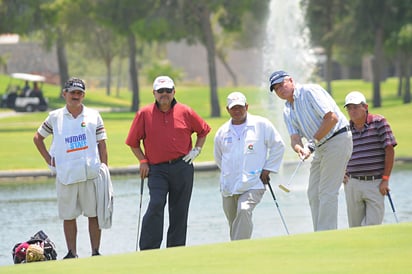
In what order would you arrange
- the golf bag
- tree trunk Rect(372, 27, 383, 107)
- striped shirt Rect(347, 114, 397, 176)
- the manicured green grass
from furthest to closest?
tree trunk Rect(372, 27, 383, 107)
the manicured green grass
striped shirt Rect(347, 114, 397, 176)
the golf bag

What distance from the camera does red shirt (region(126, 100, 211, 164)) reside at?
13.0 m

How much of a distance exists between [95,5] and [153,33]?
275 inches

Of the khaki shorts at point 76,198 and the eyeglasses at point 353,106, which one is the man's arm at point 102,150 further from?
the eyeglasses at point 353,106

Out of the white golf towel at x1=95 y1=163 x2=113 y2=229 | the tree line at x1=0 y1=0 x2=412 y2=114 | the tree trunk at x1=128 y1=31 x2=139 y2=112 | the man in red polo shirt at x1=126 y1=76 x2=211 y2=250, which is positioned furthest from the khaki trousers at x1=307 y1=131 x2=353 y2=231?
the tree trunk at x1=128 y1=31 x2=139 y2=112

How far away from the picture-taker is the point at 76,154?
12820mm

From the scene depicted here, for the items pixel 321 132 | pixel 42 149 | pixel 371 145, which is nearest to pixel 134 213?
pixel 42 149

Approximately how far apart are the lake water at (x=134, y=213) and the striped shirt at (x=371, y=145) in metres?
2.68

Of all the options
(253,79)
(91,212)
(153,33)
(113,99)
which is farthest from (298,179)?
(253,79)

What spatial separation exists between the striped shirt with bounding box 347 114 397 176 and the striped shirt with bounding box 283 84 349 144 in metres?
0.43

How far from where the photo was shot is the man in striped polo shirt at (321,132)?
1259 centimetres

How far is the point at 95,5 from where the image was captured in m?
64.6

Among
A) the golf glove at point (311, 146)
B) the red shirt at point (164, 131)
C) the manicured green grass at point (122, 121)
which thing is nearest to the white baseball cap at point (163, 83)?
the red shirt at point (164, 131)

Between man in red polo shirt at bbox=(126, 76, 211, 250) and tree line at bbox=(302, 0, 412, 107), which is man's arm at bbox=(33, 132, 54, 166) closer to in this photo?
man in red polo shirt at bbox=(126, 76, 211, 250)

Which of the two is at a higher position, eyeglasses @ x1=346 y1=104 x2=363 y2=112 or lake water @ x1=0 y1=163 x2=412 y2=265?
eyeglasses @ x1=346 y1=104 x2=363 y2=112
